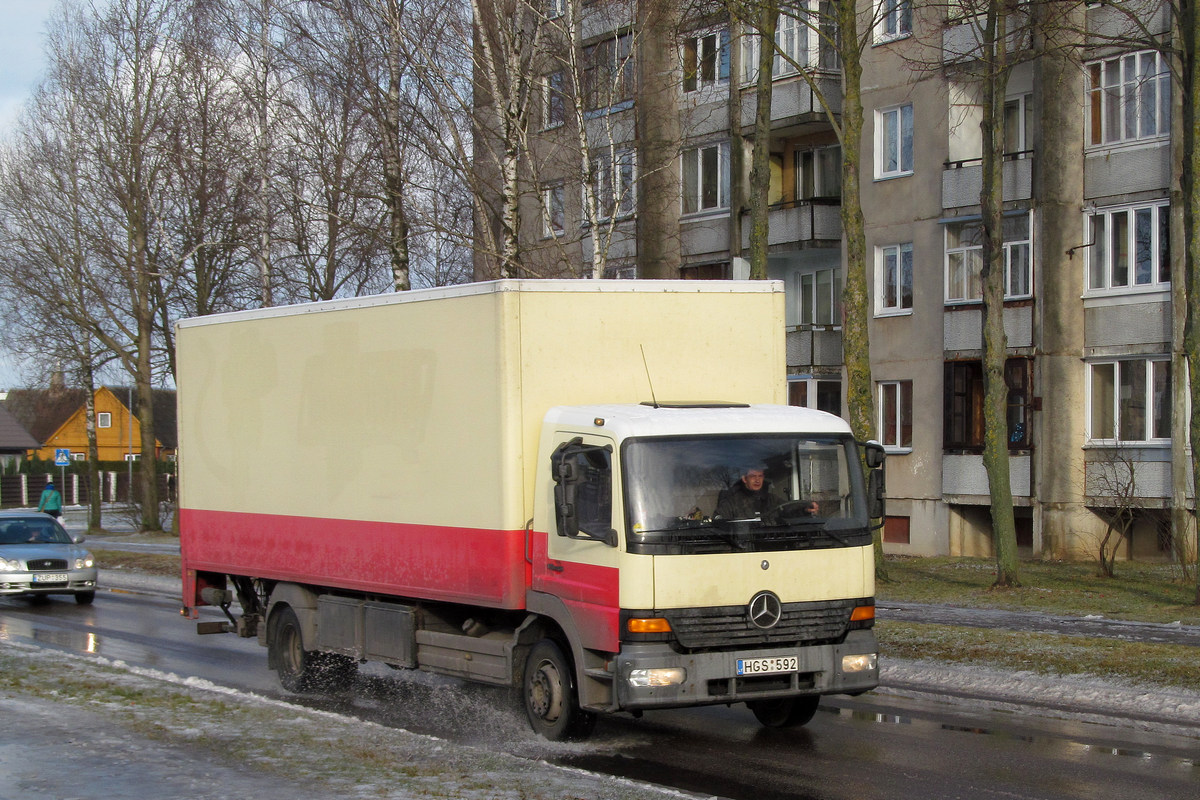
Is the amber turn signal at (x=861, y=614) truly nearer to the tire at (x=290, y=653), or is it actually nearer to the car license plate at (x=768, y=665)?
the car license plate at (x=768, y=665)

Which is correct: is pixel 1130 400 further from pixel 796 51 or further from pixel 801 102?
pixel 796 51

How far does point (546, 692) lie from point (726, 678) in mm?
1488

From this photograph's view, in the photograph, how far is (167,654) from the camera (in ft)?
52.4

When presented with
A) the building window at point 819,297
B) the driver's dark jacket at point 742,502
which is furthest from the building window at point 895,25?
the driver's dark jacket at point 742,502

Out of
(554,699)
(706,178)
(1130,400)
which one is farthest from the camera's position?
(706,178)

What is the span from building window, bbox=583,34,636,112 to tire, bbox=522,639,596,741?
16.5m

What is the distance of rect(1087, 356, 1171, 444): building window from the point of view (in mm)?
27469

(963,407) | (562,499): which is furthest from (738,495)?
(963,407)

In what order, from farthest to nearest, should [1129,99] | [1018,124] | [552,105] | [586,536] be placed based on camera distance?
[1018,124]
[552,105]
[1129,99]
[586,536]

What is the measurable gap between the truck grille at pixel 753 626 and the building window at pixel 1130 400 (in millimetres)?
19889

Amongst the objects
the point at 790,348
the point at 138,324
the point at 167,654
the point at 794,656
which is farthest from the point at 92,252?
the point at 794,656

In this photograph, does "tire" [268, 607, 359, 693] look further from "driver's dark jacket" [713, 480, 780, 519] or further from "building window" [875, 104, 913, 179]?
"building window" [875, 104, 913, 179]

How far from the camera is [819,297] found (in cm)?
3544

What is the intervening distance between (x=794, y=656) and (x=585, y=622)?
140 centimetres
